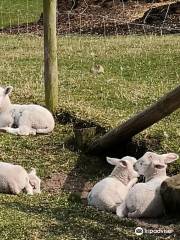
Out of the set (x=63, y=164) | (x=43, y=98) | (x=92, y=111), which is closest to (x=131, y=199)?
(x=63, y=164)

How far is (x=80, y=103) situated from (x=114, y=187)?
379 cm

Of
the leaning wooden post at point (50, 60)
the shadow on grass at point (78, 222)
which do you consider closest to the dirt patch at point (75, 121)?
the leaning wooden post at point (50, 60)

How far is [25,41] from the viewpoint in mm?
19078

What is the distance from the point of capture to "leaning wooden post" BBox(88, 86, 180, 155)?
21.7ft

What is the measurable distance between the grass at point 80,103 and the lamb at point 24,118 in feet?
0.46

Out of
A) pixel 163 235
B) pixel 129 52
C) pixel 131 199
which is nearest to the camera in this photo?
pixel 163 235

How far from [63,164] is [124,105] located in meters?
2.23

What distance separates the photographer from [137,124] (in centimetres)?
732

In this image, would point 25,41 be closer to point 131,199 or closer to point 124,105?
point 124,105

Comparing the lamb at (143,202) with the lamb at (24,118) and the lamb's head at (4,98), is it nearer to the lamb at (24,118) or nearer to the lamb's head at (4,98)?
the lamb at (24,118)

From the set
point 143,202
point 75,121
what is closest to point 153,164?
point 143,202

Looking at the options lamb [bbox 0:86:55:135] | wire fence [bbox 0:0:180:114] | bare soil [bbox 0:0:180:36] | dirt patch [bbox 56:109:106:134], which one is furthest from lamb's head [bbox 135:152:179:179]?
bare soil [bbox 0:0:180:36]

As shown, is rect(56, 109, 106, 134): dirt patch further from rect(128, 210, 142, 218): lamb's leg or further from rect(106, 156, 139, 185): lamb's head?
rect(128, 210, 142, 218): lamb's leg

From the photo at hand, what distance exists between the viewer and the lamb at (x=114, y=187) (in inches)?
249
